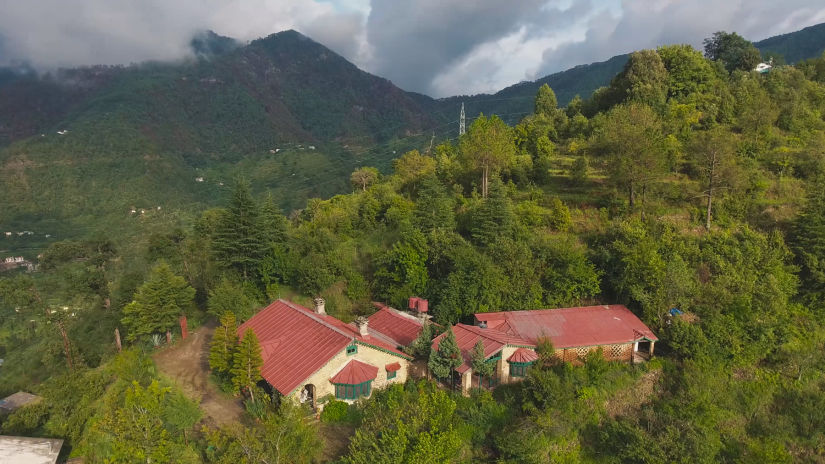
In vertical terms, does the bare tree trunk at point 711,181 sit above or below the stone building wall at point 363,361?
above

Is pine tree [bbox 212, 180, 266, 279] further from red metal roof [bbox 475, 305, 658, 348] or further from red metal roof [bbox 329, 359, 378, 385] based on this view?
red metal roof [bbox 475, 305, 658, 348]

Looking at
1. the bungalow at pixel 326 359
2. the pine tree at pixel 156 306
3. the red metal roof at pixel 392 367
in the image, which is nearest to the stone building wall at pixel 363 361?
the bungalow at pixel 326 359

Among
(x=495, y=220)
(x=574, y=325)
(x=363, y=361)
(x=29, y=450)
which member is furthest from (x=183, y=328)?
(x=574, y=325)

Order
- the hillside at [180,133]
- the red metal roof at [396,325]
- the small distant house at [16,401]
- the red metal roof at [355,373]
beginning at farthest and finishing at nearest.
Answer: the hillside at [180,133] → the small distant house at [16,401] → the red metal roof at [396,325] → the red metal roof at [355,373]

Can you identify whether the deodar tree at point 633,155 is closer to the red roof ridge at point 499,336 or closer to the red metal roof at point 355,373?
the red roof ridge at point 499,336

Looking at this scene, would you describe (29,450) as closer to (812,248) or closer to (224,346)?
(224,346)

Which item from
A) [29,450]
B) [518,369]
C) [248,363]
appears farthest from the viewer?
[518,369]

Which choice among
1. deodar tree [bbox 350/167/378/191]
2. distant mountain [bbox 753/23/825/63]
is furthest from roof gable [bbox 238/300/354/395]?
distant mountain [bbox 753/23/825/63]

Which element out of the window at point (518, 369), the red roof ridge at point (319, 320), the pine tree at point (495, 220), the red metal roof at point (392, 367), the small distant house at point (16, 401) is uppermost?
the pine tree at point (495, 220)
